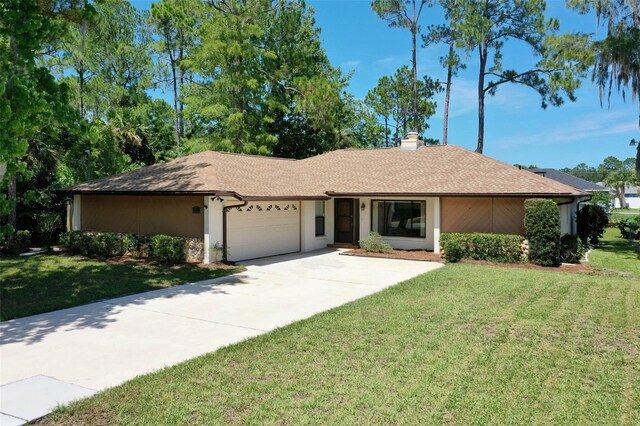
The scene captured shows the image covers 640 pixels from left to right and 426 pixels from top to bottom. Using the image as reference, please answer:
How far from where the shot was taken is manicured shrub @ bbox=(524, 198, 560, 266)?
532 inches

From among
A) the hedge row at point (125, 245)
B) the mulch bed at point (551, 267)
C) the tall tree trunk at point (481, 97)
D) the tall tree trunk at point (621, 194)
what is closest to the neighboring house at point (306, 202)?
the hedge row at point (125, 245)

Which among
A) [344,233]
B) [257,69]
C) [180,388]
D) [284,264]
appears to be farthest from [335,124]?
[180,388]

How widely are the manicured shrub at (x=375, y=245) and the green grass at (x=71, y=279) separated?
226 inches

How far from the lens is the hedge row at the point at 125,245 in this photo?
13750 mm

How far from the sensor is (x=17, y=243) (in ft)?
53.0

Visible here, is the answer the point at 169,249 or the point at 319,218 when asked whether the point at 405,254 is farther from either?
the point at 169,249

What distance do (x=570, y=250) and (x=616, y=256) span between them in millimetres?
3426

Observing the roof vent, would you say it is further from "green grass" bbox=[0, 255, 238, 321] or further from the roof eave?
"green grass" bbox=[0, 255, 238, 321]


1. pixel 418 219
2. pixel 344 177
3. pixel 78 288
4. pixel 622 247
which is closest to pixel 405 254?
pixel 418 219

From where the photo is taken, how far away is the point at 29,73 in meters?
9.36

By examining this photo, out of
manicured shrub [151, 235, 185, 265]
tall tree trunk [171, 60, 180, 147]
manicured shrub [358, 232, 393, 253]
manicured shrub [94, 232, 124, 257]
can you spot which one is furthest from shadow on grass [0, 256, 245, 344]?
tall tree trunk [171, 60, 180, 147]

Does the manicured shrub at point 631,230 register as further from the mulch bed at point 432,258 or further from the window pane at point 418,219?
the window pane at point 418,219

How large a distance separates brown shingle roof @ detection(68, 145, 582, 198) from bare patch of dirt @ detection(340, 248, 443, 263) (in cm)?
218

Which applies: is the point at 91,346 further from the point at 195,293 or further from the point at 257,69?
the point at 257,69
